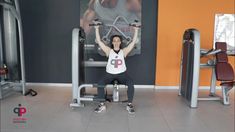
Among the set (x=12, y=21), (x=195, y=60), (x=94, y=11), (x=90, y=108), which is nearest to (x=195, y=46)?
(x=195, y=60)

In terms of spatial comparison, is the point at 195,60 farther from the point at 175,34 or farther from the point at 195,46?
the point at 175,34

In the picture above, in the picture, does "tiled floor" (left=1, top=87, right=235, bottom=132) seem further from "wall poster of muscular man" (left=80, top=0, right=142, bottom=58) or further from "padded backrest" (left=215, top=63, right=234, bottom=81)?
"wall poster of muscular man" (left=80, top=0, right=142, bottom=58)

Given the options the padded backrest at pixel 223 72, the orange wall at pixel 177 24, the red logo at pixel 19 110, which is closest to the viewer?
the red logo at pixel 19 110

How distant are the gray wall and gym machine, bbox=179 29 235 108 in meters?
0.87

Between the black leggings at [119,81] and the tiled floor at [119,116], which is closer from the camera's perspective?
the tiled floor at [119,116]

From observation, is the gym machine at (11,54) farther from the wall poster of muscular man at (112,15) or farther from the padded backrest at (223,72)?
the padded backrest at (223,72)

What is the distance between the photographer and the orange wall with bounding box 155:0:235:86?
167 inches

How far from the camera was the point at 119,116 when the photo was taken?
2.97 meters

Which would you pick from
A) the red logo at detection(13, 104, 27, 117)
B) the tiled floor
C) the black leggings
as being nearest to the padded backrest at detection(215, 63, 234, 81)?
the tiled floor

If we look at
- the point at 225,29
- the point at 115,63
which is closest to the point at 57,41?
the point at 115,63

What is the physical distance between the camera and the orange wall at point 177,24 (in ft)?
13.9

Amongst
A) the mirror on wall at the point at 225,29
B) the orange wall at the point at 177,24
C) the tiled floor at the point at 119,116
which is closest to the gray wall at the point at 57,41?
the orange wall at the point at 177,24

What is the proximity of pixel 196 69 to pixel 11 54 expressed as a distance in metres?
3.00

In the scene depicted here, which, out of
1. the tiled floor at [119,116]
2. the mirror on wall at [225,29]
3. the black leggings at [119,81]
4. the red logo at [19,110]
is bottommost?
the tiled floor at [119,116]
